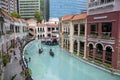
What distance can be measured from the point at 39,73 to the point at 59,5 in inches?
3951

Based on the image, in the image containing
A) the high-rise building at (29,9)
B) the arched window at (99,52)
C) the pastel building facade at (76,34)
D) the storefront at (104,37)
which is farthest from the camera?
the high-rise building at (29,9)

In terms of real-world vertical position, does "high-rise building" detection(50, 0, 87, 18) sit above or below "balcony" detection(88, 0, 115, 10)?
above

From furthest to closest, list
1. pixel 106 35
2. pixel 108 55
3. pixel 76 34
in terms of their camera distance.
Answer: pixel 76 34 → pixel 106 35 → pixel 108 55

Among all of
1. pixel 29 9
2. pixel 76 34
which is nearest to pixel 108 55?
pixel 76 34

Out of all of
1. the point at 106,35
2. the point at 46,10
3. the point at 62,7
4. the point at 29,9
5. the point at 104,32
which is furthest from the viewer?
the point at 46,10

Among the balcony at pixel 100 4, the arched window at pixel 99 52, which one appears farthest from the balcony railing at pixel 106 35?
the balcony at pixel 100 4

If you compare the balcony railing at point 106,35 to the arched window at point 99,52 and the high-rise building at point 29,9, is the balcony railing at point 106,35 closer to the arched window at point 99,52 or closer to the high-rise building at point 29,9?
the arched window at point 99,52

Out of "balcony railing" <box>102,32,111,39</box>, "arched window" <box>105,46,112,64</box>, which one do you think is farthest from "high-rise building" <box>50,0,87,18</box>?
"arched window" <box>105,46,112,64</box>

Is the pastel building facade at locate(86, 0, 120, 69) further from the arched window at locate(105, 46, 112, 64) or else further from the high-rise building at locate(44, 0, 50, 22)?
the high-rise building at locate(44, 0, 50, 22)

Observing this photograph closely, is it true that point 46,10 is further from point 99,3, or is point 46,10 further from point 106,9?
point 106,9

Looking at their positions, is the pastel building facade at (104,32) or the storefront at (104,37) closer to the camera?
the pastel building facade at (104,32)

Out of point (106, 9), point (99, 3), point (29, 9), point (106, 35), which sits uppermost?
point (29, 9)

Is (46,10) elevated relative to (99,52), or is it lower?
elevated

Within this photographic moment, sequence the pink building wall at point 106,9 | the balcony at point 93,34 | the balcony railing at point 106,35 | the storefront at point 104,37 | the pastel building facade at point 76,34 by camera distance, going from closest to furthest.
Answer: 1. the pink building wall at point 106,9
2. the storefront at point 104,37
3. the balcony railing at point 106,35
4. the balcony at point 93,34
5. the pastel building facade at point 76,34
